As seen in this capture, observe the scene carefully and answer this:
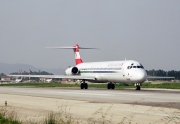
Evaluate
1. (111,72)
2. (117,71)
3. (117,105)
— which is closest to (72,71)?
(111,72)

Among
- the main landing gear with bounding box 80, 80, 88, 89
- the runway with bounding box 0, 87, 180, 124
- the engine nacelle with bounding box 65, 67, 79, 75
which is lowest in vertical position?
the runway with bounding box 0, 87, 180, 124

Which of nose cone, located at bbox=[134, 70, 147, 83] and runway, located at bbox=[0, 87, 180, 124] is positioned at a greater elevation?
nose cone, located at bbox=[134, 70, 147, 83]

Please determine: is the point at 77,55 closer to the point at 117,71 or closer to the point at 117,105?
the point at 117,71

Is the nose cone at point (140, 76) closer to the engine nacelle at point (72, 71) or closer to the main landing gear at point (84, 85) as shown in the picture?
the main landing gear at point (84, 85)

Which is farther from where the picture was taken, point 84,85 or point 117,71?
point 84,85

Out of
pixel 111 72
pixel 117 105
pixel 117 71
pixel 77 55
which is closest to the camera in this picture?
pixel 117 105

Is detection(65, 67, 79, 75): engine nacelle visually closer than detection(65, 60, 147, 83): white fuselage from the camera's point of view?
No

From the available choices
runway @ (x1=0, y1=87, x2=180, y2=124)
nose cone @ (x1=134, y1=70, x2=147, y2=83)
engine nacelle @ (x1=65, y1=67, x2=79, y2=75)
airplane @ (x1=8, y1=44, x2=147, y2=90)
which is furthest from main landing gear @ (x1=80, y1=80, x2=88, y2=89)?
runway @ (x1=0, y1=87, x2=180, y2=124)

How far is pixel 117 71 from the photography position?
39.2m

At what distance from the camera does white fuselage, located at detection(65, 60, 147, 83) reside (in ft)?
118

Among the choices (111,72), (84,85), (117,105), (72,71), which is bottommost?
(117,105)

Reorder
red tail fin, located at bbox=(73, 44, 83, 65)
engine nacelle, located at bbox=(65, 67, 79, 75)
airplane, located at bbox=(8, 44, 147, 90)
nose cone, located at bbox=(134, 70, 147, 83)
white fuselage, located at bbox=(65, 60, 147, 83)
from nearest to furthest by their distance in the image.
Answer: nose cone, located at bbox=(134, 70, 147, 83) → white fuselage, located at bbox=(65, 60, 147, 83) → airplane, located at bbox=(8, 44, 147, 90) → engine nacelle, located at bbox=(65, 67, 79, 75) → red tail fin, located at bbox=(73, 44, 83, 65)

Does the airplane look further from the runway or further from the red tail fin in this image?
the runway

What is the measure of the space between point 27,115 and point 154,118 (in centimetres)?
489
